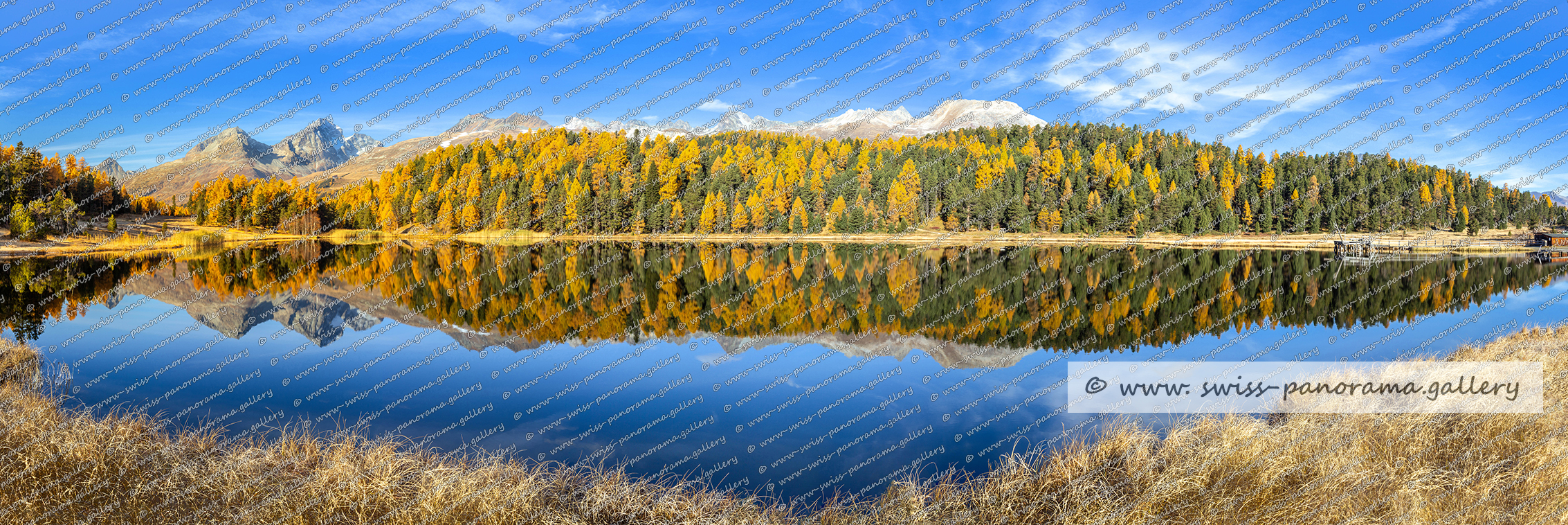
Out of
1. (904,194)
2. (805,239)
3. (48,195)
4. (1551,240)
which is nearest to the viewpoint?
(48,195)

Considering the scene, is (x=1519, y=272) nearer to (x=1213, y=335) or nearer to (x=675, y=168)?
(x=1213, y=335)

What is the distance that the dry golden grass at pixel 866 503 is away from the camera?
595 cm

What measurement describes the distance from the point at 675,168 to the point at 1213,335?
3747 inches

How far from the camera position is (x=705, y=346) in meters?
17.1

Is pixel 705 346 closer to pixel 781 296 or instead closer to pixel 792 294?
pixel 781 296

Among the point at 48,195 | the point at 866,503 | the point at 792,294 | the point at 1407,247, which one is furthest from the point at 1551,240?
the point at 48,195

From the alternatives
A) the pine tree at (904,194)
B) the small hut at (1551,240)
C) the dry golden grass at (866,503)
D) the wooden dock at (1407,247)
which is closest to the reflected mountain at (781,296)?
the dry golden grass at (866,503)

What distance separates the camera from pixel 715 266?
134 feet

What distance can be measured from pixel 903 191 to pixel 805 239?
58.1 feet

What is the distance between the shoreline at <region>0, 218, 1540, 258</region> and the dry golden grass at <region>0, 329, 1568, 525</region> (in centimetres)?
6259

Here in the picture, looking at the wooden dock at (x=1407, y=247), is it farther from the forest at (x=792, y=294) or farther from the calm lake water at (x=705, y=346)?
the calm lake water at (x=705, y=346)

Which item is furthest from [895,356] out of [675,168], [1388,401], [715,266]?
[675,168]

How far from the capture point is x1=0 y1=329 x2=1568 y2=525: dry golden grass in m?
5.95

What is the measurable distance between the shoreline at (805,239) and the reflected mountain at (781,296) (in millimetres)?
20647
